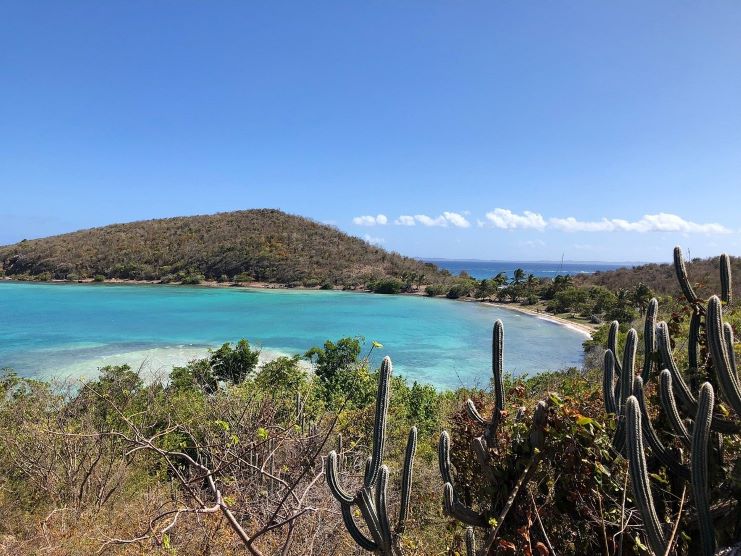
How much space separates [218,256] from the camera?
223 ft

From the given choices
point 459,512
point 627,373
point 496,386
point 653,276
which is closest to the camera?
point 459,512

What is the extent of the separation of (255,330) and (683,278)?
3059cm

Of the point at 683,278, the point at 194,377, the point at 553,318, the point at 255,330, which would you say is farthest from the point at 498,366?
the point at 553,318

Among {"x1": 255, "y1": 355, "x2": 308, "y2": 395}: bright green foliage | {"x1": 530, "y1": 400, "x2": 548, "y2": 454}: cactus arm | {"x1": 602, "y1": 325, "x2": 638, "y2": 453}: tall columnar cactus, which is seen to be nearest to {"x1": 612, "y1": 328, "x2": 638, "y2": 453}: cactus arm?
{"x1": 602, "y1": 325, "x2": 638, "y2": 453}: tall columnar cactus

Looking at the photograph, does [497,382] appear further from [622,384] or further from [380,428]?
[622,384]

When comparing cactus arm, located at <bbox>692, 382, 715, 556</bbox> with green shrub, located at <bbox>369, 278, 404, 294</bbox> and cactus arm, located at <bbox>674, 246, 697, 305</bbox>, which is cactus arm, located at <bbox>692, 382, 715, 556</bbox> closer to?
cactus arm, located at <bbox>674, 246, 697, 305</bbox>

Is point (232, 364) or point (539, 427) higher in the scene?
point (539, 427)

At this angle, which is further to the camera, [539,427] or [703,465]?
[539,427]

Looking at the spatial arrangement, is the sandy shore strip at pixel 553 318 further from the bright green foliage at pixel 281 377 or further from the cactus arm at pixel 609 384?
the cactus arm at pixel 609 384

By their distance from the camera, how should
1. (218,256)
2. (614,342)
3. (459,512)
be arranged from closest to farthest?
(459,512), (614,342), (218,256)

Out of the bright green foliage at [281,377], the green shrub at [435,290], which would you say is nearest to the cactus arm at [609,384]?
the bright green foliage at [281,377]

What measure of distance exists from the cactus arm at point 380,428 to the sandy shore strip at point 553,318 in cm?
3278

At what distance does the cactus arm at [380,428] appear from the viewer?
9.76 ft

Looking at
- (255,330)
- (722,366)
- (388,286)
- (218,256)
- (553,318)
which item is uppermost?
(218,256)
